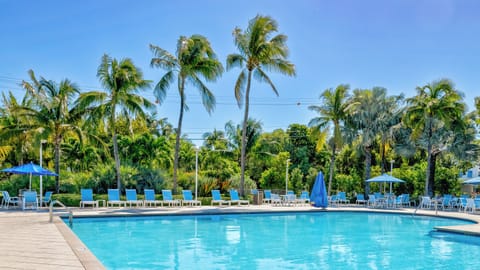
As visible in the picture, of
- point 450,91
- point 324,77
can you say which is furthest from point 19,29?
point 450,91

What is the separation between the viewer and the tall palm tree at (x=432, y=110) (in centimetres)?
2392

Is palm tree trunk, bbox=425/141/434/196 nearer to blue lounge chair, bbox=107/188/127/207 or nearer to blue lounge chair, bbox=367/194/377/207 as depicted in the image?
blue lounge chair, bbox=367/194/377/207

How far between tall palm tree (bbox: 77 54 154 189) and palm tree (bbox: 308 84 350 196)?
437 inches

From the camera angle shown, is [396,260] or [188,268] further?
[396,260]

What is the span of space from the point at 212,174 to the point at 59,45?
1314 cm

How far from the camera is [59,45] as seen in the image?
65.6ft

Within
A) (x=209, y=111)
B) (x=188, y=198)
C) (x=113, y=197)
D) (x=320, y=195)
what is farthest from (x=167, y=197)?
(x=320, y=195)

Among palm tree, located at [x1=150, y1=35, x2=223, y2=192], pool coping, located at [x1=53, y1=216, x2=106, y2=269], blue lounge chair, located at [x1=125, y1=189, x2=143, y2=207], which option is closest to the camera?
pool coping, located at [x1=53, y1=216, x2=106, y2=269]

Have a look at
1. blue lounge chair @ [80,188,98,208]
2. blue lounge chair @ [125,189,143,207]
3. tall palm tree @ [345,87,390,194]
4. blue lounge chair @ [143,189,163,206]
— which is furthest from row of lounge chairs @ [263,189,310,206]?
blue lounge chair @ [80,188,98,208]

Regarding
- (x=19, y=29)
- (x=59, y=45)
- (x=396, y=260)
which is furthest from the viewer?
(x=59, y=45)

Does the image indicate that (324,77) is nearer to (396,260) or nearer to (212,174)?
(212,174)

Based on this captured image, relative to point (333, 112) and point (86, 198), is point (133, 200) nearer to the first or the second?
point (86, 198)

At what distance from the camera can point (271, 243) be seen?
12625 mm

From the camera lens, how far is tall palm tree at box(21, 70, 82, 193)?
19.9 m
